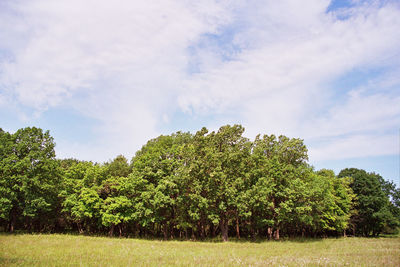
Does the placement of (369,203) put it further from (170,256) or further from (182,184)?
(170,256)

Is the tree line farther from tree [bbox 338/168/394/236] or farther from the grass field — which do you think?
tree [bbox 338/168/394/236]

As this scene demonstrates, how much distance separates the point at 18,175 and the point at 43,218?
58.5 ft

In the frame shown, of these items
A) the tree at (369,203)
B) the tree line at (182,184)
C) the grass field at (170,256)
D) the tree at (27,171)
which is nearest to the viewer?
the grass field at (170,256)

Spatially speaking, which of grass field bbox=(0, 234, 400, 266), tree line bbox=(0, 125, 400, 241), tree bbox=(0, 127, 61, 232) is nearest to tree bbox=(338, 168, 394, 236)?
tree line bbox=(0, 125, 400, 241)

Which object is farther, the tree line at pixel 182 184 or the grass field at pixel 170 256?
the tree line at pixel 182 184

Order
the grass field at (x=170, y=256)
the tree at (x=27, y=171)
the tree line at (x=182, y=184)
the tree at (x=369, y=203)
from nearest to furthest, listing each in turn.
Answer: the grass field at (x=170, y=256)
the tree at (x=27, y=171)
the tree line at (x=182, y=184)
the tree at (x=369, y=203)

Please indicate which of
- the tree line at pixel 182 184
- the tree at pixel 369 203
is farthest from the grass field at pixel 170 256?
the tree at pixel 369 203

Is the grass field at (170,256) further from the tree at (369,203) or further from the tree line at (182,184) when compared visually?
the tree at (369,203)

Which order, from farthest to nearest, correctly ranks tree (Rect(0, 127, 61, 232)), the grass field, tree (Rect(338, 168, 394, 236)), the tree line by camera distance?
tree (Rect(338, 168, 394, 236)), the tree line, tree (Rect(0, 127, 61, 232)), the grass field

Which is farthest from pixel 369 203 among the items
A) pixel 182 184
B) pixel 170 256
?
pixel 170 256

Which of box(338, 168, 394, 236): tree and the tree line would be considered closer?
the tree line

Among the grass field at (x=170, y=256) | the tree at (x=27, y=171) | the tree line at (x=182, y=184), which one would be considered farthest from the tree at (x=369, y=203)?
the tree at (x=27, y=171)

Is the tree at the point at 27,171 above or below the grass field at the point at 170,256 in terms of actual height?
above

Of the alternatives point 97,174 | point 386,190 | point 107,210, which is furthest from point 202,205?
point 386,190
